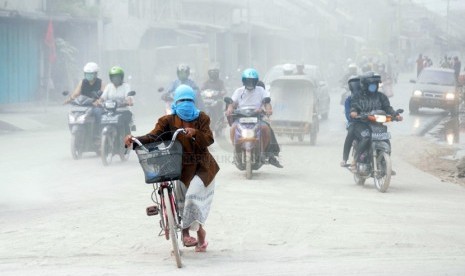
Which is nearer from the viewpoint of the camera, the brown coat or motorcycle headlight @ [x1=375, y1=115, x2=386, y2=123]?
the brown coat

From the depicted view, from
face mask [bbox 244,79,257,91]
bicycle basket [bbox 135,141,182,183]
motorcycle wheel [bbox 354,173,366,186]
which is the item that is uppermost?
face mask [bbox 244,79,257,91]

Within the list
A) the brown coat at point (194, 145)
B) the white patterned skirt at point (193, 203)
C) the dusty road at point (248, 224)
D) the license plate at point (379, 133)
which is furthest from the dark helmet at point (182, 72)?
the white patterned skirt at point (193, 203)

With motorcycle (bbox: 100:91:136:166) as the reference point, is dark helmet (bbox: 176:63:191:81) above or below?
above

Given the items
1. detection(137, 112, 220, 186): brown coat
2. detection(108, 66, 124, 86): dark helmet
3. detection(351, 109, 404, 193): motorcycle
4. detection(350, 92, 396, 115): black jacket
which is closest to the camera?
detection(137, 112, 220, 186): brown coat

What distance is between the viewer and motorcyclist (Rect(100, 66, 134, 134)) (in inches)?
643

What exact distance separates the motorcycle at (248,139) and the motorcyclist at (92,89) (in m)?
3.63

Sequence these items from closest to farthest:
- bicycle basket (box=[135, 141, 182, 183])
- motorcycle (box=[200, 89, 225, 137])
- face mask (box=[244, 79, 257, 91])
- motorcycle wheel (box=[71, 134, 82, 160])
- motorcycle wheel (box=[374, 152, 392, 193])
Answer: bicycle basket (box=[135, 141, 182, 183]), motorcycle wheel (box=[374, 152, 392, 193]), face mask (box=[244, 79, 257, 91]), motorcycle wheel (box=[71, 134, 82, 160]), motorcycle (box=[200, 89, 225, 137])

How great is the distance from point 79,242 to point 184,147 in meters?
1.53

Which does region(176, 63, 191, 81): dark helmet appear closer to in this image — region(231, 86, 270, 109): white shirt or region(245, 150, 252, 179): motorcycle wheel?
region(231, 86, 270, 109): white shirt

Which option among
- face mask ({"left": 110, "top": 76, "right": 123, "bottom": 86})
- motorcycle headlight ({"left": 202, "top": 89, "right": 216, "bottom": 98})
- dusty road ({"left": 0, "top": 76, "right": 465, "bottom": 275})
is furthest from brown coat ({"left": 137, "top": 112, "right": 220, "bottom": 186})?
motorcycle headlight ({"left": 202, "top": 89, "right": 216, "bottom": 98})

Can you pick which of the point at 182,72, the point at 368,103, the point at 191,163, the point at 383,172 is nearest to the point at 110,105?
the point at 182,72

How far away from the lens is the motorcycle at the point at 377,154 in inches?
497

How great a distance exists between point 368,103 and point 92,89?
5982mm

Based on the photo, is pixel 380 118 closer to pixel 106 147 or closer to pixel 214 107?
pixel 106 147
